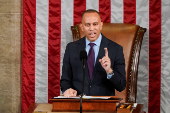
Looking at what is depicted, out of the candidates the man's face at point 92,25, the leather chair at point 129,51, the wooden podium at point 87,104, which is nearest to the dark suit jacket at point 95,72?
the man's face at point 92,25

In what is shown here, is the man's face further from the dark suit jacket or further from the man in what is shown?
the dark suit jacket

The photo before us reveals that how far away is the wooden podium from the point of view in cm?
194

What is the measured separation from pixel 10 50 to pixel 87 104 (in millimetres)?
1993

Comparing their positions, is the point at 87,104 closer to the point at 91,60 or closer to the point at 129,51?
the point at 91,60

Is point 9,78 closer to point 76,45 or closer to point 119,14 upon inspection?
point 76,45

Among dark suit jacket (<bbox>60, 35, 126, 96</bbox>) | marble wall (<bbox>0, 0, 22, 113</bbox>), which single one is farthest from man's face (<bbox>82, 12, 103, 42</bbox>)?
marble wall (<bbox>0, 0, 22, 113</bbox>)

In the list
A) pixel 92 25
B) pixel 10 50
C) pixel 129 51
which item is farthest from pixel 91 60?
pixel 10 50

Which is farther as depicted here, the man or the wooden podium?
the man

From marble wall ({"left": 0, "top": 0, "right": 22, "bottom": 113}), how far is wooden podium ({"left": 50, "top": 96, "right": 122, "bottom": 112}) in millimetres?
1847


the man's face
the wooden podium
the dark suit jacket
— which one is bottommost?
the wooden podium

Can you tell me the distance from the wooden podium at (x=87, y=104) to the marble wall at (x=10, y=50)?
185 cm

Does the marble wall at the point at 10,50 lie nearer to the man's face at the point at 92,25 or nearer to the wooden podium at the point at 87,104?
the man's face at the point at 92,25

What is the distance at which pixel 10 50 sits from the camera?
12.0 feet

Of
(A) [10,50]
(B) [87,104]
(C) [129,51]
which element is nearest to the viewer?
(B) [87,104]
